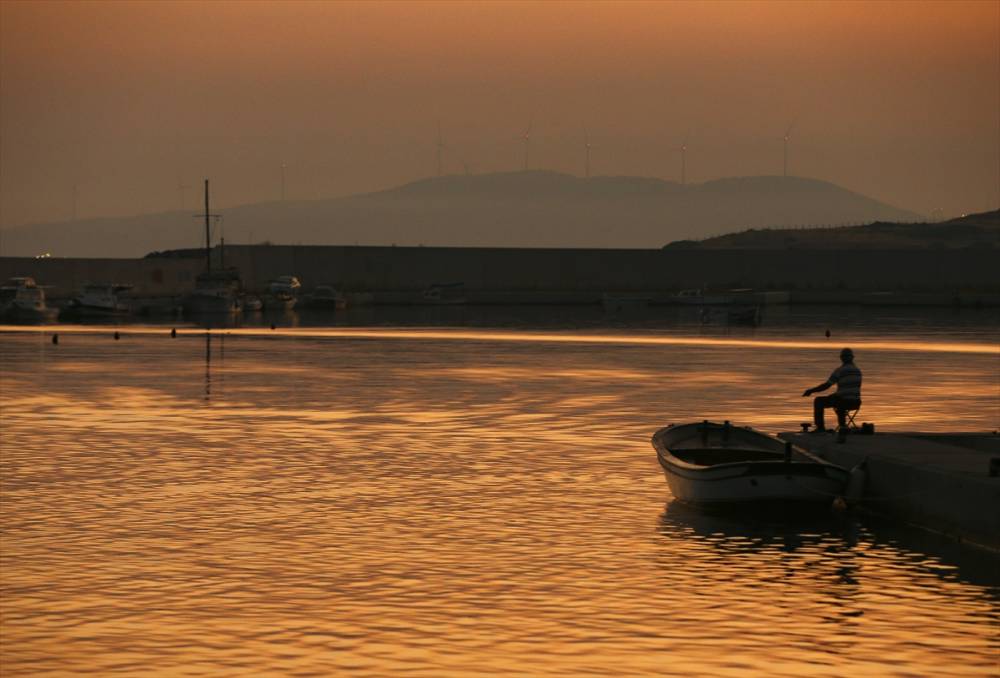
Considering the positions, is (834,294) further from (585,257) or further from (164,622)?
(164,622)

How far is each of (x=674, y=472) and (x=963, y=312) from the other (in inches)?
5518

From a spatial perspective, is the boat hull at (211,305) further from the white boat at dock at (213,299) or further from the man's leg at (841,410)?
the man's leg at (841,410)

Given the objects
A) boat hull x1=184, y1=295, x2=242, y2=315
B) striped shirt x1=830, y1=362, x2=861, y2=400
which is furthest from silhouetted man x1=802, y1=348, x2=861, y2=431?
boat hull x1=184, y1=295, x2=242, y2=315

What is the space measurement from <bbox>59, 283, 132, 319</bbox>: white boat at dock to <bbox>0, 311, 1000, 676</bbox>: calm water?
8294cm

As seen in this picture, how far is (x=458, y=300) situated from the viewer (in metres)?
173

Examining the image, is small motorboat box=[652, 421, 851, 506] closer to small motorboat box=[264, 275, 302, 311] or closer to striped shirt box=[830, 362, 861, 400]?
striped shirt box=[830, 362, 861, 400]

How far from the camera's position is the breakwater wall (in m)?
178

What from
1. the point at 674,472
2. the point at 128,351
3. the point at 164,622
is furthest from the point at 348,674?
the point at 128,351

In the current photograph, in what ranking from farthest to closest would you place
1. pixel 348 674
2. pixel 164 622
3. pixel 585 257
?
1. pixel 585 257
2. pixel 164 622
3. pixel 348 674

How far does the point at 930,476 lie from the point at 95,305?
114681mm

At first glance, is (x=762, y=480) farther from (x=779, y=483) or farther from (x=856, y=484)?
(x=856, y=484)

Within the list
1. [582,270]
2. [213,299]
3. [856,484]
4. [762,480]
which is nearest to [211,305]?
[213,299]

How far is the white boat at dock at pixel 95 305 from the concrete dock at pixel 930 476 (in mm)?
109210

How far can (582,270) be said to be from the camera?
606 feet
